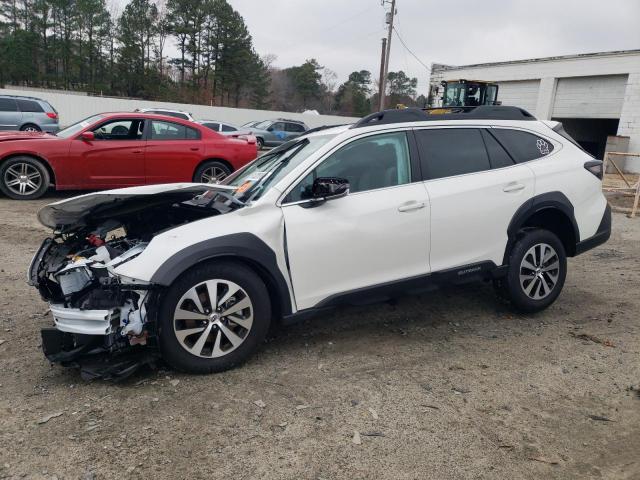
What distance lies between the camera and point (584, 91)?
28.2 meters

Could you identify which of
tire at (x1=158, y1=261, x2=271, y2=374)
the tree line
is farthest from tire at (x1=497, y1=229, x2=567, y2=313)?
the tree line

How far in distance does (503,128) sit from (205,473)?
3707 millimetres

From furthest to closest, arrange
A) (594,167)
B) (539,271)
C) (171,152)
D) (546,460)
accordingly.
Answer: (171,152) < (594,167) < (539,271) < (546,460)

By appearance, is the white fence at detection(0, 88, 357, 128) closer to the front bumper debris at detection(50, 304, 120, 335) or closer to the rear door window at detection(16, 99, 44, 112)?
the rear door window at detection(16, 99, 44, 112)

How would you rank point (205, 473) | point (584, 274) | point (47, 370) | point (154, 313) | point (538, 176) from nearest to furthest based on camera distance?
point (205, 473) → point (154, 313) → point (47, 370) → point (538, 176) → point (584, 274)

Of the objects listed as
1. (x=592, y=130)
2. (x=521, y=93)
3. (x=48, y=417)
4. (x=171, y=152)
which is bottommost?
(x=48, y=417)

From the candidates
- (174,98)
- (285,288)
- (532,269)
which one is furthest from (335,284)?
(174,98)

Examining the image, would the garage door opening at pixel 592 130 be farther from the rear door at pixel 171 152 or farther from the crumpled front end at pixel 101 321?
the crumpled front end at pixel 101 321

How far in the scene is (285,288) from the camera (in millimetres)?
3590

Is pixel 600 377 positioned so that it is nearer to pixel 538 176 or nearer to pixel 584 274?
pixel 538 176

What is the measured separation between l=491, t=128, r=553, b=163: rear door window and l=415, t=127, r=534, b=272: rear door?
0.24 ft

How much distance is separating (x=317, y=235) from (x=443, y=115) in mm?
1659

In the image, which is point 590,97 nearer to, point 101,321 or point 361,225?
point 361,225

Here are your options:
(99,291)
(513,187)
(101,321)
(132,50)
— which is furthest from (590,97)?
(132,50)
